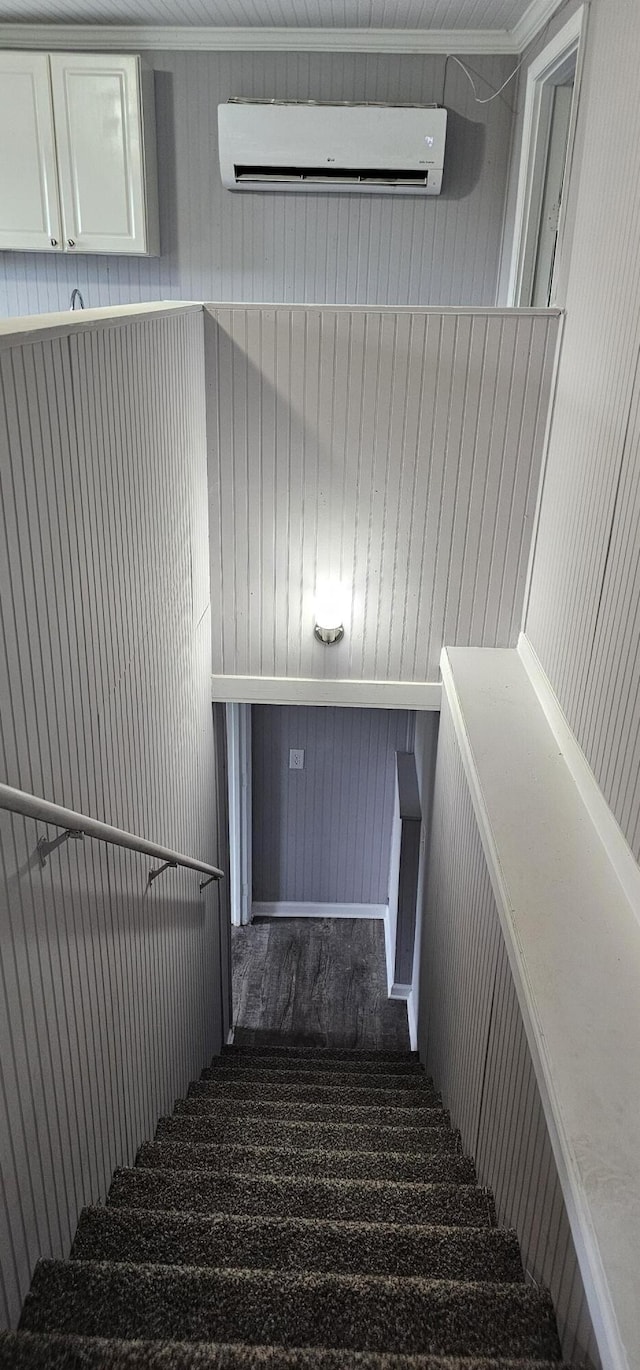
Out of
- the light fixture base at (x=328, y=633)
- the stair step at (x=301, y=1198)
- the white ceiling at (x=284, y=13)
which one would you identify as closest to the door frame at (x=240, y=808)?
the light fixture base at (x=328, y=633)

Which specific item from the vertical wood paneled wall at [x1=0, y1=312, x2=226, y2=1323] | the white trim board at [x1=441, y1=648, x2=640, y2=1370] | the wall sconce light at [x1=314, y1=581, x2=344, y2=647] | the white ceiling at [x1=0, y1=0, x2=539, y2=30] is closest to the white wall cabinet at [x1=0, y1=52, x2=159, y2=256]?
the white ceiling at [x1=0, y1=0, x2=539, y2=30]

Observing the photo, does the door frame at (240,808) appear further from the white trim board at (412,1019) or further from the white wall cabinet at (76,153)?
the white wall cabinet at (76,153)

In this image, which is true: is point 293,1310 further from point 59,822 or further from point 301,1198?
point 59,822

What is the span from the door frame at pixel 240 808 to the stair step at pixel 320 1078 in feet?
6.46

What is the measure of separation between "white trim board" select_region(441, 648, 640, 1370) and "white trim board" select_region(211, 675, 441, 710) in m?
0.64

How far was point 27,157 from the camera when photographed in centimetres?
436

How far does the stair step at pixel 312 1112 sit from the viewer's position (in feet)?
9.30

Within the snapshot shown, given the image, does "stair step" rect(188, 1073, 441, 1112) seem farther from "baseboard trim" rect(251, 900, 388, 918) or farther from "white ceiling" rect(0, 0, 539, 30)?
"white ceiling" rect(0, 0, 539, 30)

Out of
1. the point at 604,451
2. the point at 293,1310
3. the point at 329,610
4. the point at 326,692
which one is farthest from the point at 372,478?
the point at 293,1310

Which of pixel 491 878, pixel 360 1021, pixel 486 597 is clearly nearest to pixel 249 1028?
pixel 360 1021

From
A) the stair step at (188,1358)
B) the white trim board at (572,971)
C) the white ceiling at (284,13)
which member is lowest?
the stair step at (188,1358)

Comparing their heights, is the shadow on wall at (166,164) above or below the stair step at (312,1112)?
above

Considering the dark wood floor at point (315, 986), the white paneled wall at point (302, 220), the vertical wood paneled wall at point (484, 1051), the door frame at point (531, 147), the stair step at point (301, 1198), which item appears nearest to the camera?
the vertical wood paneled wall at point (484, 1051)

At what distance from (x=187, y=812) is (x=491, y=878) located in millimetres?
1346
